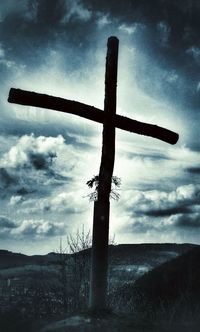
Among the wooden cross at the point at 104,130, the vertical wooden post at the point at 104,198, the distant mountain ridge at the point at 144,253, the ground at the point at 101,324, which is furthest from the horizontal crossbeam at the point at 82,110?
the distant mountain ridge at the point at 144,253

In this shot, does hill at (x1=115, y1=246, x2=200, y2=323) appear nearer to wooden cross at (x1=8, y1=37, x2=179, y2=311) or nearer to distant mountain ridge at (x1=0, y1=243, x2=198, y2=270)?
wooden cross at (x1=8, y1=37, x2=179, y2=311)

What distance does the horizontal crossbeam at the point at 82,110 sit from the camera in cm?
617

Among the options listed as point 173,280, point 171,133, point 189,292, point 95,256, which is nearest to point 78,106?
point 171,133

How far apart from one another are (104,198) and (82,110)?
164cm

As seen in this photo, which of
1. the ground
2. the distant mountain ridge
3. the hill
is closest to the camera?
the ground

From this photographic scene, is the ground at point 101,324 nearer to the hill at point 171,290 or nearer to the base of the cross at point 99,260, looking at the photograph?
the base of the cross at point 99,260

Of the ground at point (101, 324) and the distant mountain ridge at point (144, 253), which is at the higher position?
the distant mountain ridge at point (144, 253)

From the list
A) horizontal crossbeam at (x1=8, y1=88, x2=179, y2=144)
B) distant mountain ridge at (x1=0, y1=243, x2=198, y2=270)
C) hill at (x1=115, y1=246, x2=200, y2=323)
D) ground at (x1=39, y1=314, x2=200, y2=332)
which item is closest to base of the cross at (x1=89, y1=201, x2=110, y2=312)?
ground at (x1=39, y1=314, x2=200, y2=332)

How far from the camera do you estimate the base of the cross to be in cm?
574

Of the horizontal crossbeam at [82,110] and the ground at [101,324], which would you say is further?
the horizontal crossbeam at [82,110]

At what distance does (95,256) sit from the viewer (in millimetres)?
5840

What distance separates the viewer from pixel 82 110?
657 centimetres

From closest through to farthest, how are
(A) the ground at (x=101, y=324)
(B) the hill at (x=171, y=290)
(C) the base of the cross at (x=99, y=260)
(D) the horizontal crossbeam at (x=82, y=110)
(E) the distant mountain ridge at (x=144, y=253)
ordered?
(A) the ground at (x=101, y=324) < (C) the base of the cross at (x=99, y=260) < (D) the horizontal crossbeam at (x=82, y=110) < (B) the hill at (x=171, y=290) < (E) the distant mountain ridge at (x=144, y=253)

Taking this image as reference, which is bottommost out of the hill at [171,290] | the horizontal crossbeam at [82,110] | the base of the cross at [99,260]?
the hill at [171,290]
